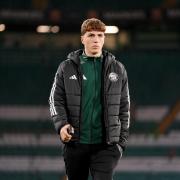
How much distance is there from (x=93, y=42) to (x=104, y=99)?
0.40 metres

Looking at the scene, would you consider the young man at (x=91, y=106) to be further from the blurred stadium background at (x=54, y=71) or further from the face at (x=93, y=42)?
the blurred stadium background at (x=54, y=71)

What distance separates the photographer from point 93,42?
14.4ft

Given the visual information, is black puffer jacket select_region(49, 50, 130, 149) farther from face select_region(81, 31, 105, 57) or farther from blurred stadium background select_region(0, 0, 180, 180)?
blurred stadium background select_region(0, 0, 180, 180)

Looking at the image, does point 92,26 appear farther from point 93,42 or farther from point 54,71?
point 54,71

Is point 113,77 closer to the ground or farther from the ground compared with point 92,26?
closer to the ground

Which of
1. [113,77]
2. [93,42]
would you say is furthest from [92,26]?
[113,77]

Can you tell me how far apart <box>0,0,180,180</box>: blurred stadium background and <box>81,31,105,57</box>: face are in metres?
4.18

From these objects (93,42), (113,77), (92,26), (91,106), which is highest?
(92,26)

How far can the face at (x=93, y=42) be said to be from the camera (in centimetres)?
439

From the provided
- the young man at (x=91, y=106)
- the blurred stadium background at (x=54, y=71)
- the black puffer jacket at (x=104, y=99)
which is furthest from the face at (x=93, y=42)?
the blurred stadium background at (x=54, y=71)

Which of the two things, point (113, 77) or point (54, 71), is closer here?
point (113, 77)

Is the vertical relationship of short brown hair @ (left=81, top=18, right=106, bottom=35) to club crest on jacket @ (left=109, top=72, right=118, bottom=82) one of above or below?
above

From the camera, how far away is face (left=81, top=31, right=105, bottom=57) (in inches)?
173

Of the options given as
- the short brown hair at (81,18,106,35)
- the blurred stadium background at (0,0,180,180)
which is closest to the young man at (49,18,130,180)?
the short brown hair at (81,18,106,35)
